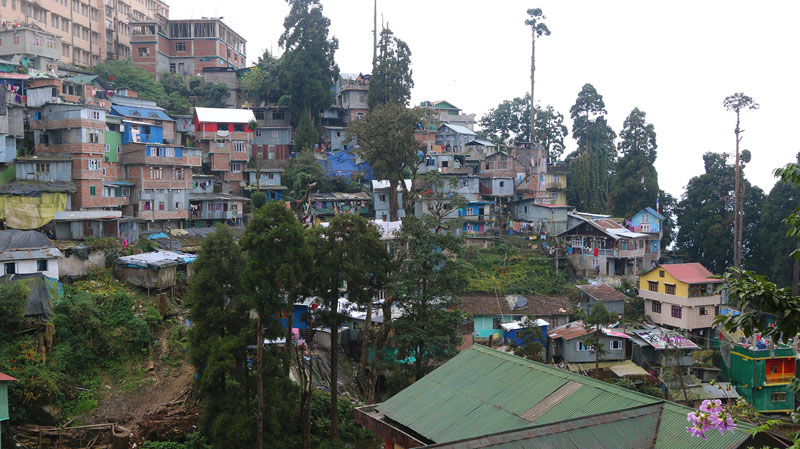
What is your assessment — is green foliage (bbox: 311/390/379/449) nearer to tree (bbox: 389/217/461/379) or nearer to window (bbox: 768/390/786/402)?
tree (bbox: 389/217/461/379)

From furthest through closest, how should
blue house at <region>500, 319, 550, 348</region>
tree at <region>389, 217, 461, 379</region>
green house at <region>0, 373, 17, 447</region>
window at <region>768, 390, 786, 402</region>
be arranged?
window at <region>768, 390, 786, 402</region>, blue house at <region>500, 319, 550, 348</region>, tree at <region>389, 217, 461, 379</region>, green house at <region>0, 373, 17, 447</region>

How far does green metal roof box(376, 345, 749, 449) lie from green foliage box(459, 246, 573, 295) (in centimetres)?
1992

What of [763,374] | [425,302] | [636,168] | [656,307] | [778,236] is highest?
[636,168]

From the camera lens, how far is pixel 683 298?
34.0 meters

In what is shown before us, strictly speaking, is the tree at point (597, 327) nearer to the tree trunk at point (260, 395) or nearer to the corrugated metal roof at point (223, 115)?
the tree trunk at point (260, 395)

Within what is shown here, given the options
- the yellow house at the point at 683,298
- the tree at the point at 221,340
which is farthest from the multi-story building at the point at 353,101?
the tree at the point at 221,340

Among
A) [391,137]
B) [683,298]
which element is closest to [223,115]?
[391,137]

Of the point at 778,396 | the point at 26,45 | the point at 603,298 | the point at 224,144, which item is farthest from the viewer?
the point at 224,144

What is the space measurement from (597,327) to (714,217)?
64.8 feet

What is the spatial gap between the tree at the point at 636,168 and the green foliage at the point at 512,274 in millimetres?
10740

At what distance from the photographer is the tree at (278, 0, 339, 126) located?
46.7 metres

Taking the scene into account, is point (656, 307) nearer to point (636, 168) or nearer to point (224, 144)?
point (636, 168)

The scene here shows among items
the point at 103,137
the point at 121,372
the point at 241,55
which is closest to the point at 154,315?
the point at 121,372

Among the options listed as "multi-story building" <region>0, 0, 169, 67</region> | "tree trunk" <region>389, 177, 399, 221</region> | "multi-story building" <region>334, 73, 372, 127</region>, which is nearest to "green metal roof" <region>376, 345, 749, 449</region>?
"tree trunk" <region>389, 177, 399, 221</region>
